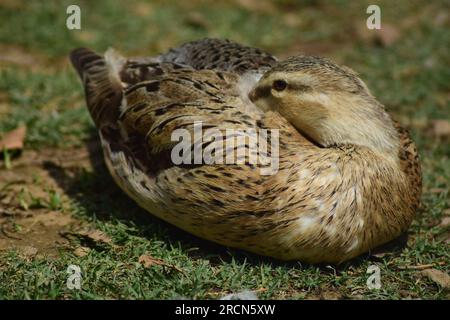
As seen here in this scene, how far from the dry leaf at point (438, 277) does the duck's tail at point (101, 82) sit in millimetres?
2480

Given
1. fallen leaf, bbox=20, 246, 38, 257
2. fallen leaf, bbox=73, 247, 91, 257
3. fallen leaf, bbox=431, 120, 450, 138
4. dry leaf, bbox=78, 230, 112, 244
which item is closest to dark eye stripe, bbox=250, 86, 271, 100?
dry leaf, bbox=78, 230, 112, 244

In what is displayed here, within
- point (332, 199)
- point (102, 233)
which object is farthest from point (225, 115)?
point (102, 233)

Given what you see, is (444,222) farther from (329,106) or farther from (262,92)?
(262,92)

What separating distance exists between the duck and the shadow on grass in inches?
6.1

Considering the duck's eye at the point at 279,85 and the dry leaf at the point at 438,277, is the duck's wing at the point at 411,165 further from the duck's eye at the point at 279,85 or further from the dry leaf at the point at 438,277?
the duck's eye at the point at 279,85

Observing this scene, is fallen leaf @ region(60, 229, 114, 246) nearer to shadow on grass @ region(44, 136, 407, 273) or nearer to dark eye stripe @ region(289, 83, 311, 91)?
shadow on grass @ region(44, 136, 407, 273)

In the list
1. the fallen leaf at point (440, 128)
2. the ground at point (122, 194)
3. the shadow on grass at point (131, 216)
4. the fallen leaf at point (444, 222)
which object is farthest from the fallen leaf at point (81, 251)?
the fallen leaf at point (440, 128)

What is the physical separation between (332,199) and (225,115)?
0.87m

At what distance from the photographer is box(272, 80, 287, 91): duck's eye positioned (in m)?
4.45

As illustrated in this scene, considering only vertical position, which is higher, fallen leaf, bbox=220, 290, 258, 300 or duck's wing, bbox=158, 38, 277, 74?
duck's wing, bbox=158, 38, 277, 74

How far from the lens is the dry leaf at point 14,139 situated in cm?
587

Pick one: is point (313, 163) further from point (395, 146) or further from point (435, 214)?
point (435, 214)

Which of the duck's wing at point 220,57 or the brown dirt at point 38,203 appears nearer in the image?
the brown dirt at point 38,203

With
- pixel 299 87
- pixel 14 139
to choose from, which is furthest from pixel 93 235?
pixel 299 87
